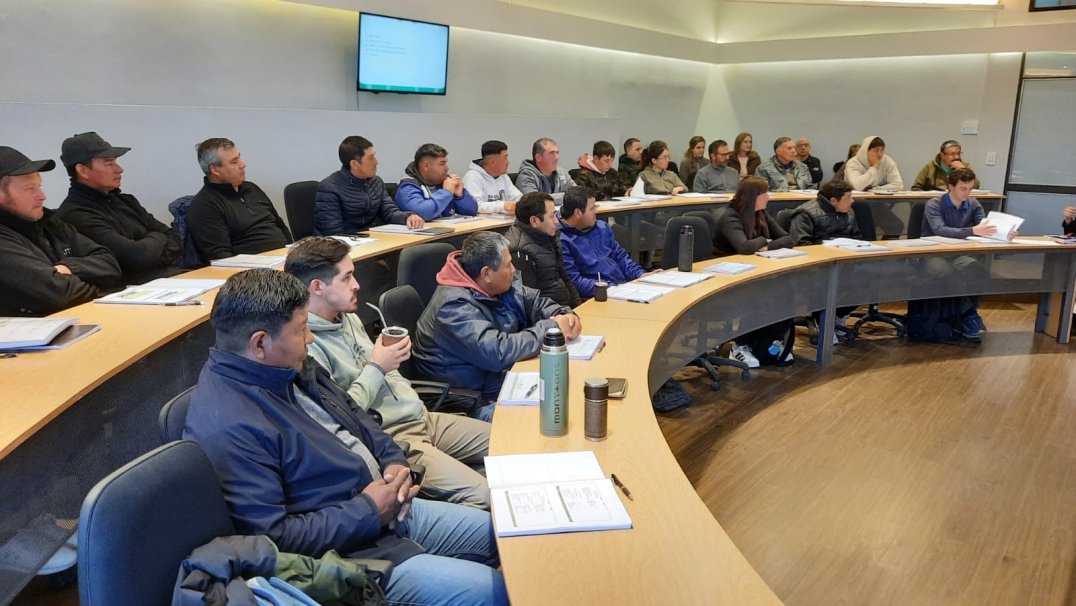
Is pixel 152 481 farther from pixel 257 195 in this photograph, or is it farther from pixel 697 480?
pixel 257 195

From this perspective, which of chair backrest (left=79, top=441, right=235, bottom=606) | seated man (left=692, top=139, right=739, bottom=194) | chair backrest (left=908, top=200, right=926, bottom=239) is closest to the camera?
chair backrest (left=79, top=441, right=235, bottom=606)

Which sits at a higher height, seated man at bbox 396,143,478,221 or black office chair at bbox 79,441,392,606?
seated man at bbox 396,143,478,221

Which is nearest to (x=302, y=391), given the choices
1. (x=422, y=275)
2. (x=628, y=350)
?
(x=628, y=350)

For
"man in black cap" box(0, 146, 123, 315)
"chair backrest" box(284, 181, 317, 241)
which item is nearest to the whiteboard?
"chair backrest" box(284, 181, 317, 241)

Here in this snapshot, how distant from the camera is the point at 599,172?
7172mm

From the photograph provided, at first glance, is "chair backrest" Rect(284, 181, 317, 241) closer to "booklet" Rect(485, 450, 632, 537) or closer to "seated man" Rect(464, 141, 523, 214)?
"seated man" Rect(464, 141, 523, 214)

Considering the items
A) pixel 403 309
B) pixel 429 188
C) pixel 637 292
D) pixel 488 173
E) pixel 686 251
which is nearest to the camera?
pixel 403 309

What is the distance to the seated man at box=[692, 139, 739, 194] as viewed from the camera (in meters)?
7.98

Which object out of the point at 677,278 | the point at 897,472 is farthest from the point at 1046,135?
the point at 897,472

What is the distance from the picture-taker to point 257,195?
4430mm

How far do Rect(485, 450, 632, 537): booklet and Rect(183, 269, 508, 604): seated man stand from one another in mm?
200

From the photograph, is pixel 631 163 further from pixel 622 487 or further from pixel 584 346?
pixel 622 487

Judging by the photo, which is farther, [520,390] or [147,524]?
[520,390]

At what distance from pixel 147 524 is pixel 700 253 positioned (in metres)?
3.86
